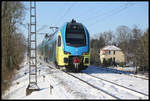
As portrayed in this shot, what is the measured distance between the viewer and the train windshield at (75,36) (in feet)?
63.7

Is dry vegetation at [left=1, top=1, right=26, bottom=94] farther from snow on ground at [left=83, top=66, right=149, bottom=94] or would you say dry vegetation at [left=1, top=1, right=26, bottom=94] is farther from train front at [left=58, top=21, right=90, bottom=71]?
snow on ground at [left=83, top=66, right=149, bottom=94]

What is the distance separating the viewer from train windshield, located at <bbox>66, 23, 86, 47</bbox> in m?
19.4

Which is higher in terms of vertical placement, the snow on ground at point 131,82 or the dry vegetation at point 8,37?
the dry vegetation at point 8,37

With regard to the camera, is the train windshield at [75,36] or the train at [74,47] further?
the train windshield at [75,36]

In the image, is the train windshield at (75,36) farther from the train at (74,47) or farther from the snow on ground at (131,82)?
the snow on ground at (131,82)

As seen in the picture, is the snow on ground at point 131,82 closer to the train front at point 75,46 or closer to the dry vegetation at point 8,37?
the train front at point 75,46

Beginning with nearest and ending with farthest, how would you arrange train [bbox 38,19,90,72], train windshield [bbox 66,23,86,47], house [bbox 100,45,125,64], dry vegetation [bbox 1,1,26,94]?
1. dry vegetation [bbox 1,1,26,94]
2. train [bbox 38,19,90,72]
3. train windshield [bbox 66,23,86,47]
4. house [bbox 100,45,125,64]

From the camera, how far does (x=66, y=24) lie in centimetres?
1997

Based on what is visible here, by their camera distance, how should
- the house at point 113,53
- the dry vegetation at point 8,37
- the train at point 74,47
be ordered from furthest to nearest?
the house at point 113,53, the train at point 74,47, the dry vegetation at point 8,37

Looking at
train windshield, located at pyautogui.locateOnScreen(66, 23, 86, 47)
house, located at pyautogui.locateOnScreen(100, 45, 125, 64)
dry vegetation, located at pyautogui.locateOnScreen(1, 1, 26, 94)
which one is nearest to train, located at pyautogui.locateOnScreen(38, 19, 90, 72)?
train windshield, located at pyautogui.locateOnScreen(66, 23, 86, 47)

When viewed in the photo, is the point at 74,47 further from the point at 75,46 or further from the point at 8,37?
the point at 8,37

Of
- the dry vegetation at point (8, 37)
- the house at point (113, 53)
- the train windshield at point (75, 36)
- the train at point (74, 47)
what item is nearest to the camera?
the dry vegetation at point (8, 37)

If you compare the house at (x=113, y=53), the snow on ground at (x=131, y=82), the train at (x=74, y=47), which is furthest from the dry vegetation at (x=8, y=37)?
the house at (x=113, y=53)

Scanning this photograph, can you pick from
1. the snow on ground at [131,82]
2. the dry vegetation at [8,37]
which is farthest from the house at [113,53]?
the snow on ground at [131,82]
